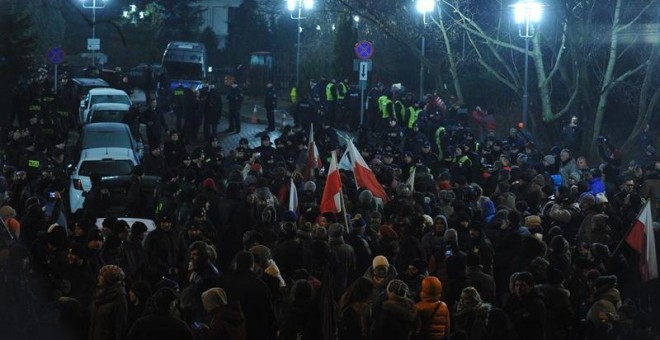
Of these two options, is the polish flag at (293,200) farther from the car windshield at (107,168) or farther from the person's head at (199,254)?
the car windshield at (107,168)

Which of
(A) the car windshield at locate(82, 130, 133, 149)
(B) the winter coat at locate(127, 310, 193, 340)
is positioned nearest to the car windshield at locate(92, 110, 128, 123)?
(A) the car windshield at locate(82, 130, 133, 149)

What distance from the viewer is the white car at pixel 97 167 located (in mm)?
21359

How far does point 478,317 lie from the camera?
10.0m

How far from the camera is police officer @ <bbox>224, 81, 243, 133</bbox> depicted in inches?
1362

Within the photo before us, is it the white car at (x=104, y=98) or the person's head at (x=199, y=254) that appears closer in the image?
the person's head at (x=199, y=254)

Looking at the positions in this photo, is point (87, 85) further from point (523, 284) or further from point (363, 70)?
point (523, 284)

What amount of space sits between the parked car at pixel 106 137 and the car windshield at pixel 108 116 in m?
4.59

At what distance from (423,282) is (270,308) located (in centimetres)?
127

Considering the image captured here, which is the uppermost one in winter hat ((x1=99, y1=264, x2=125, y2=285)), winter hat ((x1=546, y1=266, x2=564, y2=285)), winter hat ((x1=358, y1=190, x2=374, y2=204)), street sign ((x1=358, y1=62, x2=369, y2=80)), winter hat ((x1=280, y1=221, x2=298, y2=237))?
street sign ((x1=358, y1=62, x2=369, y2=80))

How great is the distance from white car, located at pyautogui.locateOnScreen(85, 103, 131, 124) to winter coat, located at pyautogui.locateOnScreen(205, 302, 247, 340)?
21.2 m

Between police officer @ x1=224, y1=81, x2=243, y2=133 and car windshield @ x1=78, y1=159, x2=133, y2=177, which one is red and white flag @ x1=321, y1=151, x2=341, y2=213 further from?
police officer @ x1=224, y1=81, x2=243, y2=133

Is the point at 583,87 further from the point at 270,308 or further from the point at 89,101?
the point at 270,308

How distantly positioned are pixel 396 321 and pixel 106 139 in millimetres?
16178

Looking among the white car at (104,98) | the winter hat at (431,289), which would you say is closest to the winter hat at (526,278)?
the winter hat at (431,289)
